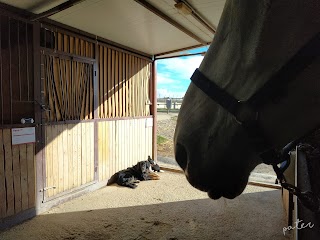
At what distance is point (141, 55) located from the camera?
4977 mm

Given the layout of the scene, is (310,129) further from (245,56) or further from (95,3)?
(95,3)

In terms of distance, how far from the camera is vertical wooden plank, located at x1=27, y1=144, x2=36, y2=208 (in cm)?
289

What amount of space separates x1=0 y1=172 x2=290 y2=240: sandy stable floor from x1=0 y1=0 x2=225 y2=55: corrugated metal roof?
2520 millimetres

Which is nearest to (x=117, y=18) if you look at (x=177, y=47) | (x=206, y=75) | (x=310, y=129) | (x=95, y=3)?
(x=95, y=3)

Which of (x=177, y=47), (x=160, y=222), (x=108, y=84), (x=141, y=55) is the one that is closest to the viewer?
(x=160, y=222)

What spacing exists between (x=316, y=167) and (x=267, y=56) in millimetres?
1033

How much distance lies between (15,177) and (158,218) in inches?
69.7

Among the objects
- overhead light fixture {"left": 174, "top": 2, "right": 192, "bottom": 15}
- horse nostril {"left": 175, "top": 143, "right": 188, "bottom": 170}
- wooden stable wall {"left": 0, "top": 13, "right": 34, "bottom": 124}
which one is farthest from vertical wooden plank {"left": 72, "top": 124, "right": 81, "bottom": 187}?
horse nostril {"left": 175, "top": 143, "right": 188, "bottom": 170}

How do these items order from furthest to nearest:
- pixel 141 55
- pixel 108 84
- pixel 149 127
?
pixel 149 127 < pixel 141 55 < pixel 108 84

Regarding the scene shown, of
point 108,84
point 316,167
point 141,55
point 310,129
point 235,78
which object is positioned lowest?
point 316,167

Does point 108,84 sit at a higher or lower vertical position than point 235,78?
higher

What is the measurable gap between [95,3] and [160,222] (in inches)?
104

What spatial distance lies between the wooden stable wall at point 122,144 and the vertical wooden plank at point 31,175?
3.98 feet

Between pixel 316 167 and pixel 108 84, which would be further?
pixel 108 84
